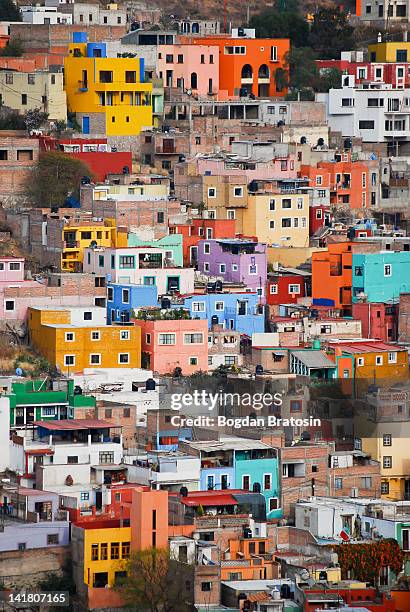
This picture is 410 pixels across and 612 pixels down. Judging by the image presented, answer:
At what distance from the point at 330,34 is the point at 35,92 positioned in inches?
461

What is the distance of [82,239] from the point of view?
2116 inches

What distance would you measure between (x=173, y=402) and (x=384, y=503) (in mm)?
5013

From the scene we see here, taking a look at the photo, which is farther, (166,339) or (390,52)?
(390,52)

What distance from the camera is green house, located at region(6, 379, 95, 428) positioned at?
45.2 metres

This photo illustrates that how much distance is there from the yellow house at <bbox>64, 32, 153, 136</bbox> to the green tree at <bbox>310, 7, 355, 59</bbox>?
9.55 meters

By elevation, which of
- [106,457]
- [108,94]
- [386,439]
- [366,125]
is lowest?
[386,439]

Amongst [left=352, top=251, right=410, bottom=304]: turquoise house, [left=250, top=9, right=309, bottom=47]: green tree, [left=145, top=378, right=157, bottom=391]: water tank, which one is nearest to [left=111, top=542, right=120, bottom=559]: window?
[left=145, top=378, right=157, bottom=391]: water tank

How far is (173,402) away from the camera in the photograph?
4731cm

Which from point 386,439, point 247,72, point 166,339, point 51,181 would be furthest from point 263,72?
point 386,439

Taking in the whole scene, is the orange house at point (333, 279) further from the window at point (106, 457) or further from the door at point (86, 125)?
the window at point (106, 457)

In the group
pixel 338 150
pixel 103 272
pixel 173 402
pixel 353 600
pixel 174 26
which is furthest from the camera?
pixel 174 26

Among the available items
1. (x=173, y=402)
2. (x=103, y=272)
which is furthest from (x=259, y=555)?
(x=103, y=272)

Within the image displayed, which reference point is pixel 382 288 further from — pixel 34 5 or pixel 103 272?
pixel 34 5

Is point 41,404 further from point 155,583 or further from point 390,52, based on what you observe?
point 390,52
